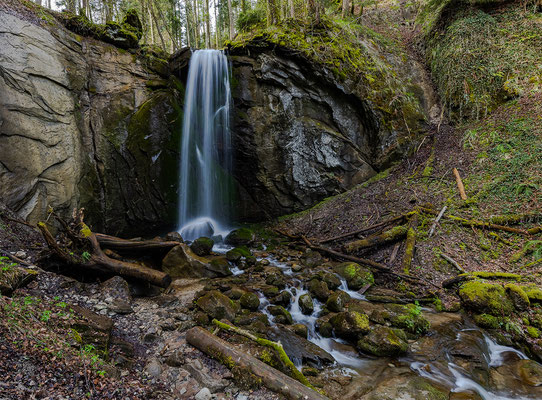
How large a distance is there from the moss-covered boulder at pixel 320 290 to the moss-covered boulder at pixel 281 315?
103 cm

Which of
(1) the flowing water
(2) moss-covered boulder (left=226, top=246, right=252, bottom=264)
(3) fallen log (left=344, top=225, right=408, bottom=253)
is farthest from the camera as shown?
(2) moss-covered boulder (left=226, top=246, right=252, bottom=264)

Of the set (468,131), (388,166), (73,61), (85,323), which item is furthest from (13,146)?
→ (468,131)

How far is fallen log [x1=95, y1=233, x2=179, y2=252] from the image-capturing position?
243 inches

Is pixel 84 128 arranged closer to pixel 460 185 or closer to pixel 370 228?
pixel 370 228

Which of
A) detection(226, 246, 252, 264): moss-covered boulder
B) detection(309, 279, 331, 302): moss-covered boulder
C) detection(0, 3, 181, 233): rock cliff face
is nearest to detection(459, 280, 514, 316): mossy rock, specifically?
detection(309, 279, 331, 302): moss-covered boulder

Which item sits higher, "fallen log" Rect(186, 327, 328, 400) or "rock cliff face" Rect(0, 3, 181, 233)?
"rock cliff face" Rect(0, 3, 181, 233)

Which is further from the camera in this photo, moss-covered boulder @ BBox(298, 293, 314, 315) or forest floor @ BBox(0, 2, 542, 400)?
moss-covered boulder @ BBox(298, 293, 314, 315)

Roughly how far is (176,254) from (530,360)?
7.28m

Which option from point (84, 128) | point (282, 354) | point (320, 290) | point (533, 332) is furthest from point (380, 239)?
point (84, 128)

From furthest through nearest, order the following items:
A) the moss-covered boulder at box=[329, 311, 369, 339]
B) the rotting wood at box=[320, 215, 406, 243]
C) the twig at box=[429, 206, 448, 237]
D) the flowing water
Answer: the rotting wood at box=[320, 215, 406, 243]
the twig at box=[429, 206, 448, 237]
the moss-covered boulder at box=[329, 311, 369, 339]
the flowing water

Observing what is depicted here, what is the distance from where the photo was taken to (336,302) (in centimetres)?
538

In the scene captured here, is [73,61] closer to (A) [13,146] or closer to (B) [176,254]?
(A) [13,146]

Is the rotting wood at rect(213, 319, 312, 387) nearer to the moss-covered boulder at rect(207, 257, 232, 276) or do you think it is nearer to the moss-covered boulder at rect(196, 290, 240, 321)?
the moss-covered boulder at rect(196, 290, 240, 321)

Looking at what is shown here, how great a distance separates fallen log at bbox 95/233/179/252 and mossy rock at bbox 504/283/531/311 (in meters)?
7.48
